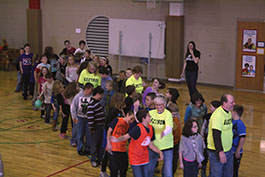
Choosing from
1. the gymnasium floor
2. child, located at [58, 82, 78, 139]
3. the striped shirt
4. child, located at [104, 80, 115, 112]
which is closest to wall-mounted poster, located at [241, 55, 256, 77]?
the gymnasium floor

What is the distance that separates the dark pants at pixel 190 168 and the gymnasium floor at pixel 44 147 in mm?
1429

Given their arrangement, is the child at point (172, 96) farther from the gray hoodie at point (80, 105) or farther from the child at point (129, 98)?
the gray hoodie at point (80, 105)

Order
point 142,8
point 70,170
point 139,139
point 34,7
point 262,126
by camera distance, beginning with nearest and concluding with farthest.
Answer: point 139,139
point 70,170
point 262,126
point 142,8
point 34,7

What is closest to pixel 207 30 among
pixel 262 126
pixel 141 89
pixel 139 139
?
pixel 262 126

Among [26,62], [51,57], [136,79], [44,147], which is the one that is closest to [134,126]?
[136,79]

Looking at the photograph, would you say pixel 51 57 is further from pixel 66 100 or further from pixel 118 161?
pixel 118 161

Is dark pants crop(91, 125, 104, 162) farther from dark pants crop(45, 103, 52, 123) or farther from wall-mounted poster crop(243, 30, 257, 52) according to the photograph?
wall-mounted poster crop(243, 30, 257, 52)

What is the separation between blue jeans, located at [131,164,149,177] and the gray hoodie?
94.3 inches

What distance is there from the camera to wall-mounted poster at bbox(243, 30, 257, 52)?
14.9 meters

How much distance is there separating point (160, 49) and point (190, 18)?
63.6 inches

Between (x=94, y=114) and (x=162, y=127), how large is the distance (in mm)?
1633

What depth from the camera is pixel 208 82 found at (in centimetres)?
1617

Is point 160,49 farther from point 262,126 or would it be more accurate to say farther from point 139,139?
point 139,139

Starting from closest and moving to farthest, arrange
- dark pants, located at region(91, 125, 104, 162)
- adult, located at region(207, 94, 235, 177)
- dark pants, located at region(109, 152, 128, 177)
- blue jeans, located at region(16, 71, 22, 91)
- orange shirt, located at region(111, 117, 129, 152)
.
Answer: adult, located at region(207, 94, 235, 177), orange shirt, located at region(111, 117, 129, 152), dark pants, located at region(109, 152, 128, 177), dark pants, located at region(91, 125, 104, 162), blue jeans, located at region(16, 71, 22, 91)
